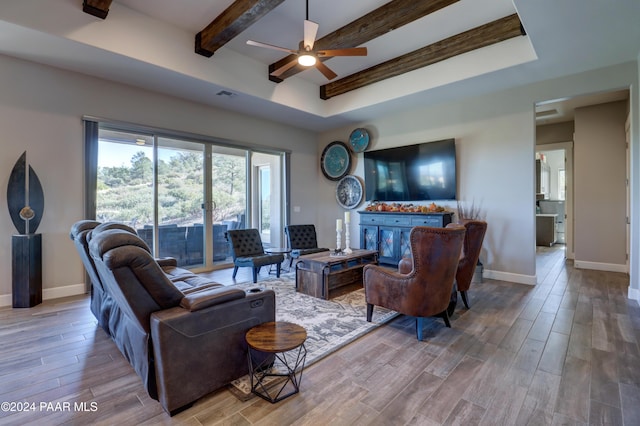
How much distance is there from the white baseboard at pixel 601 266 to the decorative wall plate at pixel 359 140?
477 cm

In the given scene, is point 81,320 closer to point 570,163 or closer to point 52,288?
point 52,288

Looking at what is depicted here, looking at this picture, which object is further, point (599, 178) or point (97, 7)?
point (599, 178)

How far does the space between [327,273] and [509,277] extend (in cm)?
313

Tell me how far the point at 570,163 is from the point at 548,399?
695 centimetres

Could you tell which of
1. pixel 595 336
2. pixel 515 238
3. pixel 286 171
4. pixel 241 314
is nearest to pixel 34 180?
pixel 241 314

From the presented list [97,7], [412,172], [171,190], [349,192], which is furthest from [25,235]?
[412,172]

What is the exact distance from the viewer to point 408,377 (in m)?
2.16

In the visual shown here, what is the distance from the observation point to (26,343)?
269 centimetres

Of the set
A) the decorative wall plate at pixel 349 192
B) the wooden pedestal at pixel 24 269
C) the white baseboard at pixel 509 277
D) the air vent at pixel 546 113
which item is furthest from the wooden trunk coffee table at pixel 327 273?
the air vent at pixel 546 113

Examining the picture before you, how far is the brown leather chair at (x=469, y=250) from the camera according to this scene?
3342mm

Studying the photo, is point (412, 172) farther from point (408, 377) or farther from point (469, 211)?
point (408, 377)

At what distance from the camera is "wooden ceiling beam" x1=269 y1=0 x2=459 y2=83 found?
11.1 feet

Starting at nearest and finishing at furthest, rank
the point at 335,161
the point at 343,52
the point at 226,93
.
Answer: the point at 343,52
the point at 226,93
the point at 335,161

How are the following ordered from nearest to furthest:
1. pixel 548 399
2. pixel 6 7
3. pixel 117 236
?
pixel 117 236, pixel 548 399, pixel 6 7
